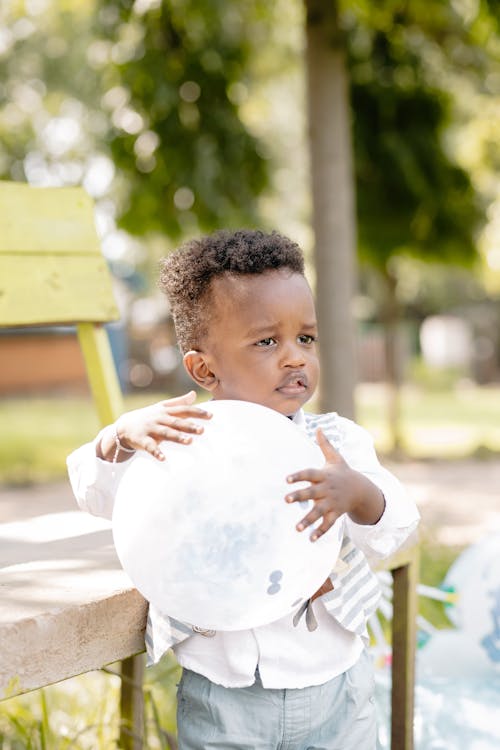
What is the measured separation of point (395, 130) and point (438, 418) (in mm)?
7208

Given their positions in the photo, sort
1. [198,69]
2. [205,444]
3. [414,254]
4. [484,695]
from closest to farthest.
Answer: [205,444] → [484,695] → [198,69] → [414,254]

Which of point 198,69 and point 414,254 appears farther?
point 414,254

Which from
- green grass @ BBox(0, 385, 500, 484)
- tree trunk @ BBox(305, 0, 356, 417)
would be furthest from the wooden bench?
green grass @ BBox(0, 385, 500, 484)

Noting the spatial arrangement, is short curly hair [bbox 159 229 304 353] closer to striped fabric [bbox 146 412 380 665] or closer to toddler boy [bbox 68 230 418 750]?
toddler boy [bbox 68 230 418 750]

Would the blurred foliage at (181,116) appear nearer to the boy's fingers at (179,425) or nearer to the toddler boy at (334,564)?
the toddler boy at (334,564)

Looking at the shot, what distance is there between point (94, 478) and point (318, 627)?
1.42ft

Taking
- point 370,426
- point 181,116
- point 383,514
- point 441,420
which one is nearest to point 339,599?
point 383,514

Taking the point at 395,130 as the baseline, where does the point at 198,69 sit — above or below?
above

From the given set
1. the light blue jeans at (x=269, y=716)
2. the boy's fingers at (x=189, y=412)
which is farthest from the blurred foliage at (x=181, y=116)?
the light blue jeans at (x=269, y=716)

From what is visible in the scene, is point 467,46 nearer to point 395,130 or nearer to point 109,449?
point 395,130

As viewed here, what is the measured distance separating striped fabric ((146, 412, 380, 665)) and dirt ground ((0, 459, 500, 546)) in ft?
11.1

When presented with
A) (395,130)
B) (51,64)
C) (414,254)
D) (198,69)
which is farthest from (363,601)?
(51,64)

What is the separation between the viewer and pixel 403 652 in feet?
6.08

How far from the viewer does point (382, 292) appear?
28.0 ft
